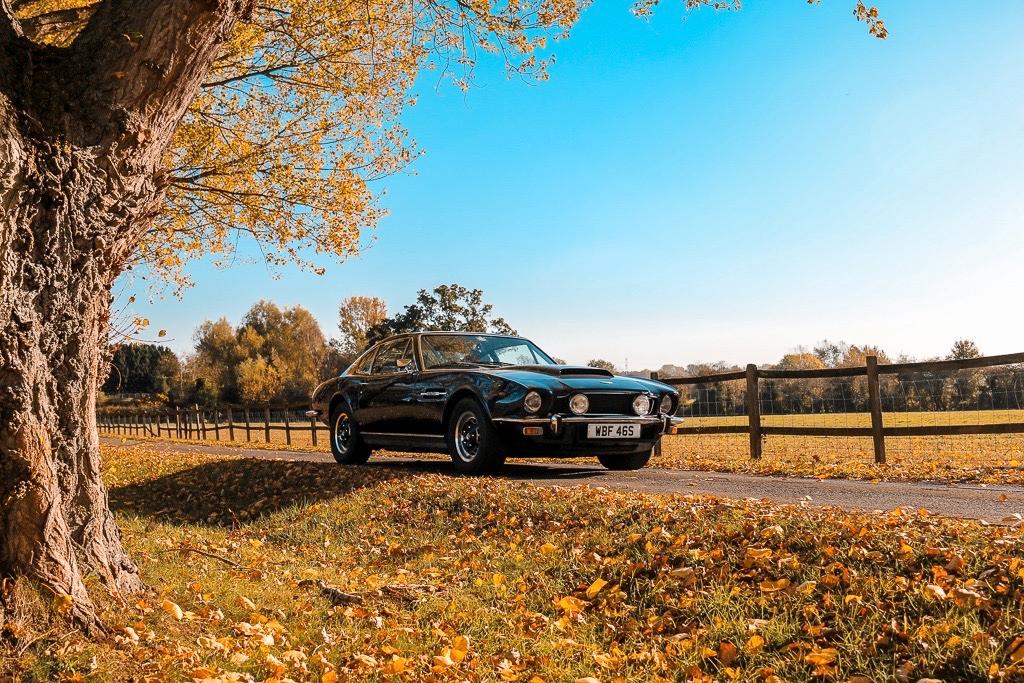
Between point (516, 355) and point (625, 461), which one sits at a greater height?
point (516, 355)

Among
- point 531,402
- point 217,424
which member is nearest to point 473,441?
point 531,402

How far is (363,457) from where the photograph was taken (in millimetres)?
11625

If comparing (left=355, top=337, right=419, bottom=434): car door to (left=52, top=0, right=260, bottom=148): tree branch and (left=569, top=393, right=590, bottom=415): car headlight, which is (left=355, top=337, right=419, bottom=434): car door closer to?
(left=569, top=393, right=590, bottom=415): car headlight

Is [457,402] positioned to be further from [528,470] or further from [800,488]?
[800,488]

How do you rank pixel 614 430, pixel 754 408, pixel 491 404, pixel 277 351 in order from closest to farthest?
pixel 491 404 → pixel 614 430 → pixel 754 408 → pixel 277 351

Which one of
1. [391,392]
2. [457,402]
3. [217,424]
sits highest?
[391,392]

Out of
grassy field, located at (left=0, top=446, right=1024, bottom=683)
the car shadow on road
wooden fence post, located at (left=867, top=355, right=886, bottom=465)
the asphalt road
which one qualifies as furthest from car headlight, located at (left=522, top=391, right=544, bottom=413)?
wooden fence post, located at (left=867, top=355, right=886, bottom=465)

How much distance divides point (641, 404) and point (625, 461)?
1.73 metres

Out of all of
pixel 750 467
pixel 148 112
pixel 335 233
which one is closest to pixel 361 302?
pixel 335 233

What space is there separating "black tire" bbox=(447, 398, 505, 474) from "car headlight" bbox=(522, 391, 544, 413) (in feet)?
1.82

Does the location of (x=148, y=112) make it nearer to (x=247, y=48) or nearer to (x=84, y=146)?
(x=84, y=146)

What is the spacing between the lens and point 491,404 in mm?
8742

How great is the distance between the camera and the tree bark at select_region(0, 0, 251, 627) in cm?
403

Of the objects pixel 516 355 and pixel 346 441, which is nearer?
pixel 516 355
